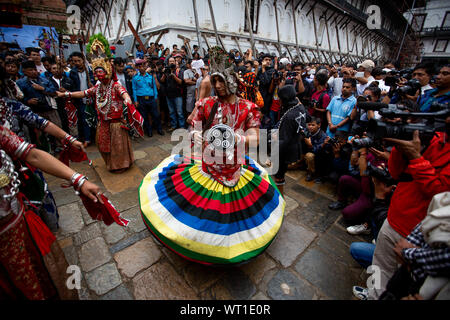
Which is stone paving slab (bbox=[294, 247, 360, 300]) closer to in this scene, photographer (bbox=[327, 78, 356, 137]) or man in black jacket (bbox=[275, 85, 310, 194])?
man in black jacket (bbox=[275, 85, 310, 194])

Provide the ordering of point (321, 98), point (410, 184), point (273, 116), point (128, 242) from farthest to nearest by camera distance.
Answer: point (273, 116) → point (321, 98) → point (128, 242) → point (410, 184)

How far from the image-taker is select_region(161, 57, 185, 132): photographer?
6.52 m

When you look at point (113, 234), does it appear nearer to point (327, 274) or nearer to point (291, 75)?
point (327, 274)

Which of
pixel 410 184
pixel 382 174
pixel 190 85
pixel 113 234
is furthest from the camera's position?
pixel 190 85

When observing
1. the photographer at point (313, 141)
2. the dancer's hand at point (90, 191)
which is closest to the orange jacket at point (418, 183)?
the dancer's hand at point (90, 191)

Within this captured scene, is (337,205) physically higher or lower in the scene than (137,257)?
lower

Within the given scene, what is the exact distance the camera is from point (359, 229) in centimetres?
294

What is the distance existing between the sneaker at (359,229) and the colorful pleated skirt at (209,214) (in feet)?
4.16

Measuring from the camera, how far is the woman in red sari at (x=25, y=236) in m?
1.32

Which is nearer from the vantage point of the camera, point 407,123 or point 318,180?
point 407,123

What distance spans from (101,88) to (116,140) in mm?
1028

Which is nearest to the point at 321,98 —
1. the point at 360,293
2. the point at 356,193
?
the point at 356,193

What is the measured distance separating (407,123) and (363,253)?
5.03ft

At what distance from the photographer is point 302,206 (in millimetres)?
3543
